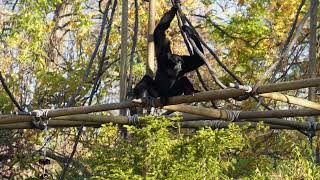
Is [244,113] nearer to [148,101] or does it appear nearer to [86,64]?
[148,101]

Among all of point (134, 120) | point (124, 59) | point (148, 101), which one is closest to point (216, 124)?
point (134, 120)

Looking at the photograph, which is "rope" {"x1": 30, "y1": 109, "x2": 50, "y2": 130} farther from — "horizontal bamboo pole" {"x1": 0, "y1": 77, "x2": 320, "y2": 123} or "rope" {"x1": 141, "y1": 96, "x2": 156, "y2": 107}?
"rope" {"x1": 141, "y1": 96, "x2": 156, "y2": 107}

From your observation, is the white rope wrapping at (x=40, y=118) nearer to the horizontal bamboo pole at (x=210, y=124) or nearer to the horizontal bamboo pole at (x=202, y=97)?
the horizontal bamboo pole at (x=202, y=97)

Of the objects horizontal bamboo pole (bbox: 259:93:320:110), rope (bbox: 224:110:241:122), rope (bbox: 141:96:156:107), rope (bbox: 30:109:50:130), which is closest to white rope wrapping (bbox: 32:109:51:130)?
rope (bbox: 30:109:50:130)

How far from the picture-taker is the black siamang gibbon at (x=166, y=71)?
3.42 meters

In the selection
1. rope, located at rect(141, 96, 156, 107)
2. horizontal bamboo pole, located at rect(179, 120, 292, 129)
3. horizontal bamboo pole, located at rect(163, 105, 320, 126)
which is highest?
rope, located at rect(141, 96, 156, 107)

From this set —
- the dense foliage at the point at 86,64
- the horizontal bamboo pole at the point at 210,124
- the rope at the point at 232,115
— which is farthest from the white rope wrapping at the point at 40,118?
the dense foliage at the point at 86,64

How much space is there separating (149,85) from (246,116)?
2.09ft

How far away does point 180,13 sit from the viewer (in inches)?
119

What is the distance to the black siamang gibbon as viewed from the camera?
11.2ft

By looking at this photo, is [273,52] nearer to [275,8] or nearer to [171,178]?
[275,8]

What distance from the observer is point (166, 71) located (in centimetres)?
353

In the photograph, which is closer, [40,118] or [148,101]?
[148,101]

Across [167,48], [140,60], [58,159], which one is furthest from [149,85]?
[140,60]
